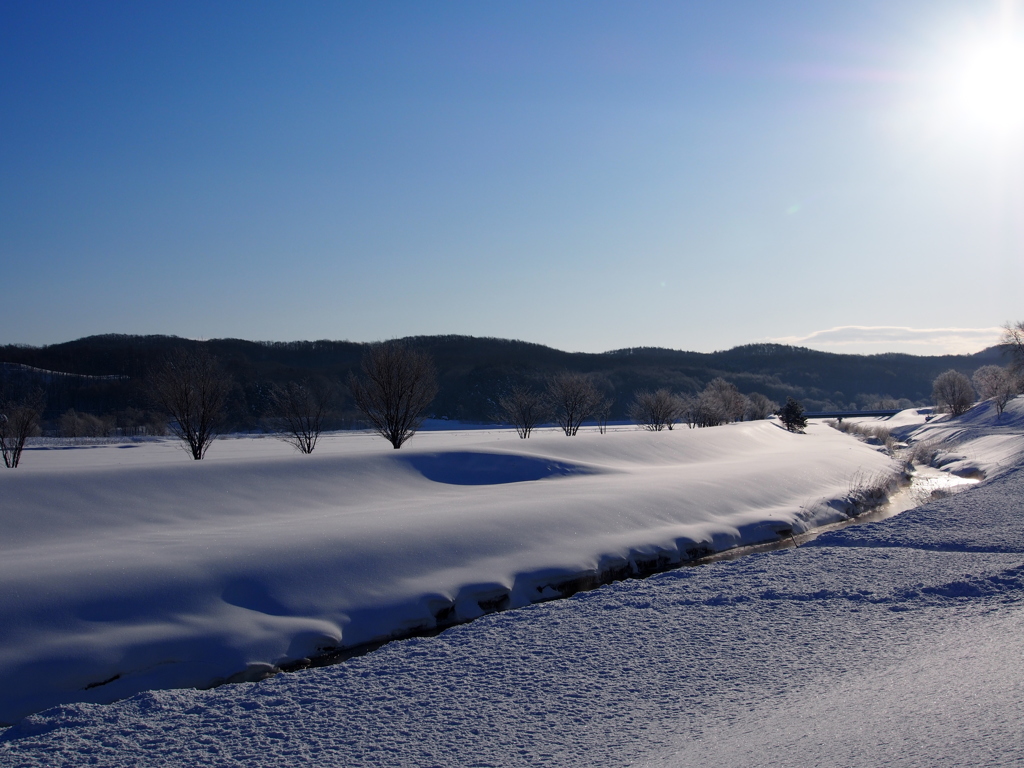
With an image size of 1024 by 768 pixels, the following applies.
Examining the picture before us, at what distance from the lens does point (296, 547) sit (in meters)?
9.30

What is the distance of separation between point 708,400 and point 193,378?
46910 mm

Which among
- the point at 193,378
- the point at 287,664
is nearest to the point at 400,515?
the point at 287,664

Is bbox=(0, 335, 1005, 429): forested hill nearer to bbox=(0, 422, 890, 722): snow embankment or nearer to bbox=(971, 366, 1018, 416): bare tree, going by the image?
bbox=(971, 366, 1018, 416): bare tree

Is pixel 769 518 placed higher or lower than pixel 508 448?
lower

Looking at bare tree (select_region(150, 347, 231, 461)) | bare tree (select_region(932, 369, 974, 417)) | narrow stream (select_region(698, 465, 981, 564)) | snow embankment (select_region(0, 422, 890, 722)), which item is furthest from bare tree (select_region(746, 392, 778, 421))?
bare tree (select_region(150, 347, 231, 461))

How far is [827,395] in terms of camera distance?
145625 millimetres

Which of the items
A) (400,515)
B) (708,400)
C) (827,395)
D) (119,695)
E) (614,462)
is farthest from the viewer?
(827,395)

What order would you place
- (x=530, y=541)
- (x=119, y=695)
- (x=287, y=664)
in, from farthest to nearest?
(x=530, y=541)
(x=287, y=664)
(x=119, y=695)

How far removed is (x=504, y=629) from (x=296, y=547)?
360 cm

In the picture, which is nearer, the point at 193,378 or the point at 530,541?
the point at 530,541

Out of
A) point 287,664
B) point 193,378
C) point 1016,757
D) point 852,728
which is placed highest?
point 193,378

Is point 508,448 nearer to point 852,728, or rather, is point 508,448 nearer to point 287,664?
point 287,664

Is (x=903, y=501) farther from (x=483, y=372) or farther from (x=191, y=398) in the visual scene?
(x=483, y=372)

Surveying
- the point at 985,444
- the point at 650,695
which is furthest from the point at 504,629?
the point at 985,444
